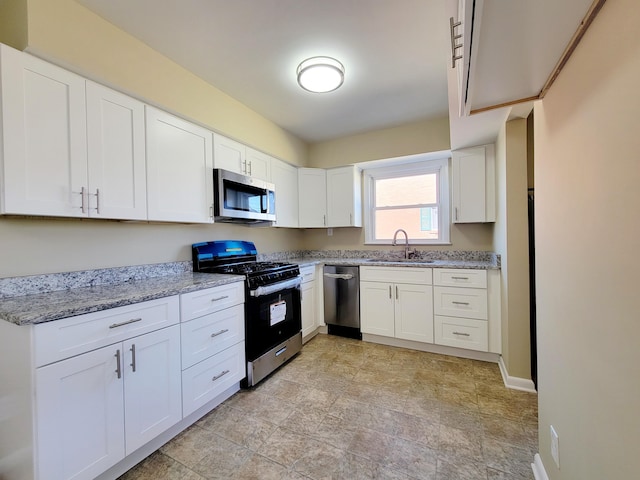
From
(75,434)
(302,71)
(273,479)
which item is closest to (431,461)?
(273,479)

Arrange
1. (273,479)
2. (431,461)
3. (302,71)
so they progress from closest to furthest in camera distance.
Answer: (273,479) < (431,461) < (302,71)

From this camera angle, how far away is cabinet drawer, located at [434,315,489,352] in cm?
259

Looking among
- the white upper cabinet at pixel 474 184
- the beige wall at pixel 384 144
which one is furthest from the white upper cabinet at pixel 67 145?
the white upper cabinet at pixel 474 184

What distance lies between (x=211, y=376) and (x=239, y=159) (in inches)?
77.0

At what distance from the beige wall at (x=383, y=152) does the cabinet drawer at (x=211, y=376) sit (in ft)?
7.29

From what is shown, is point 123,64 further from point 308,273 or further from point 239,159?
point 308,273

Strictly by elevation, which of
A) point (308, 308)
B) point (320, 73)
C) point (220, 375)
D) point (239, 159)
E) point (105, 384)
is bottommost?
point (220, 375)

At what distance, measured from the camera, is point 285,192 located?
3424 mm

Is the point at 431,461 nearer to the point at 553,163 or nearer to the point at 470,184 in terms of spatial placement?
the point at 553,163

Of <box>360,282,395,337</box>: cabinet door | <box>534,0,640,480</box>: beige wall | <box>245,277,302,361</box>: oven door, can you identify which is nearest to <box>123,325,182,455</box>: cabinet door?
<box>245,277,302,361</box>: oven door

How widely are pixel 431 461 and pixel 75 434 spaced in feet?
5.83

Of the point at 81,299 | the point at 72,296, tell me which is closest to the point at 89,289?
the point at 72,296

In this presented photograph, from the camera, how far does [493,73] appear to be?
100 cm

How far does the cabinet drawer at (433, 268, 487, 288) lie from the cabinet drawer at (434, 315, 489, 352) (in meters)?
0.35
